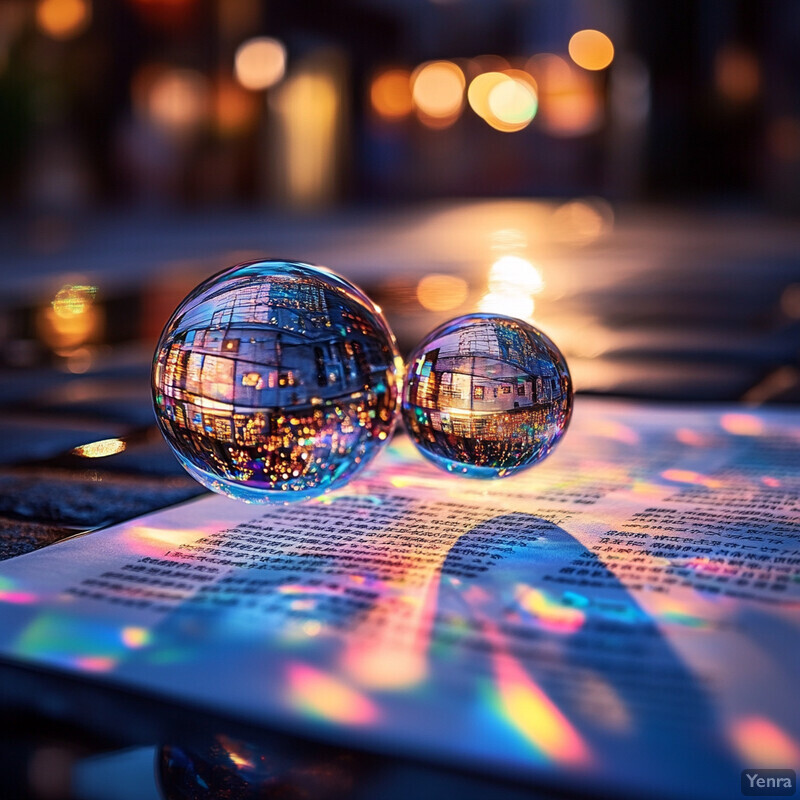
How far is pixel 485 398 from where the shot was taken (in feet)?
2.48

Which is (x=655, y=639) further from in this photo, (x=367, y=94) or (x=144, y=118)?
(x=367, y=94)

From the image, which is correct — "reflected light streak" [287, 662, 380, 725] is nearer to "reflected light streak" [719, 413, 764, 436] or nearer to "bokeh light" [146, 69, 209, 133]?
"reflected light streak" [719, 413, 764, 436]

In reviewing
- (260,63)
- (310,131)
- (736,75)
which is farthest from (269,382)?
(310,131)

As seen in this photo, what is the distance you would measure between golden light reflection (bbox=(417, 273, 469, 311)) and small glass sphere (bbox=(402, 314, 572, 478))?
55.8 inches

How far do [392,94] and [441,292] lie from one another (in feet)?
36.9

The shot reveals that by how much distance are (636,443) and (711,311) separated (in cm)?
140

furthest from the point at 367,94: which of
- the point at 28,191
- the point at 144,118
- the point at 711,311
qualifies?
the point at 711,311

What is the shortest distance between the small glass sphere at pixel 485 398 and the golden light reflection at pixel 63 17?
8.97 metres

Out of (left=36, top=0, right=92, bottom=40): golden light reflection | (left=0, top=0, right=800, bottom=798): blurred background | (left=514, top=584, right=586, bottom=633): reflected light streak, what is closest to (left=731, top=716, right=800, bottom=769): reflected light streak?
(left=514, top=584, right=586, bottom=633): reflected light streak

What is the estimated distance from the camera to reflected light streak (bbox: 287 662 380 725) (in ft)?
1.46

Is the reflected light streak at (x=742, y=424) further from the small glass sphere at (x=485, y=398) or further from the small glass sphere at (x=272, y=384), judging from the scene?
the small glass sphere at (x=272, y=384)

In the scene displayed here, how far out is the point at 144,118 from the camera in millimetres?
10633

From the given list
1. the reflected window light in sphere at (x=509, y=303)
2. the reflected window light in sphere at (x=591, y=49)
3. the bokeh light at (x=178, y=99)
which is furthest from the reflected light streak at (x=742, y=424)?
the reflected window light in sphere at (x=591, y=49)

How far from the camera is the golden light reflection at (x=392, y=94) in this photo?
13008mm
